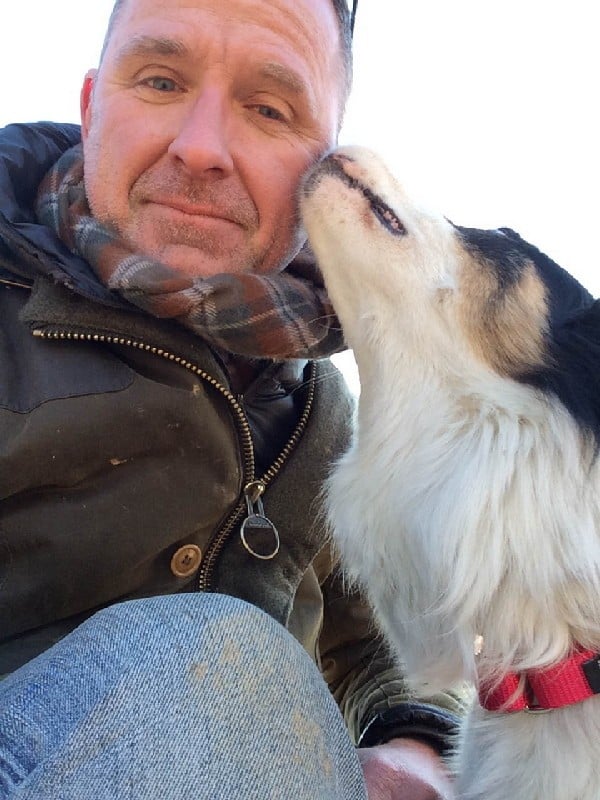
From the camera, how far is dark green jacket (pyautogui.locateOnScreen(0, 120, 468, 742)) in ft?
4.14

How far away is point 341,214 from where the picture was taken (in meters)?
1.29

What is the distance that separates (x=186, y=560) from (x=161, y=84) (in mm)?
971

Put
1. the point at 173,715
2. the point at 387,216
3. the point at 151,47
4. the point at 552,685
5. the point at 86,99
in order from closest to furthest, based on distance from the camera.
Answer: the point at 173,715 → the point at 552,685 → the point at 387,216 → the point at 151,47 → the point at 86,99

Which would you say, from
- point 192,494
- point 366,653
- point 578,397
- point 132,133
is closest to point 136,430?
point 192,494

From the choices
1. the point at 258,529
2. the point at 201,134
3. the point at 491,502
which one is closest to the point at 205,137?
the point at 201,134

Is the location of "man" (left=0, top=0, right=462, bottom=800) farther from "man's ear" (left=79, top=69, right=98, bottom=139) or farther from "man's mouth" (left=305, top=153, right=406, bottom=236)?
"man's mouth" (left=305, top=153, right=406, bottom=236)

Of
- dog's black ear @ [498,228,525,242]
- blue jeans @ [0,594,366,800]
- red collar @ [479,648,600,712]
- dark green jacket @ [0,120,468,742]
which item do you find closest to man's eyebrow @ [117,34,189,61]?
dark green jacket @ [0,120,468,742]

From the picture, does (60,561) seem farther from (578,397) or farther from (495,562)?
(578,397)

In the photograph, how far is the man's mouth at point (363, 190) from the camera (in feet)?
4.27

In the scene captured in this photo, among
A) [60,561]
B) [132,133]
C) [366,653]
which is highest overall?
[132,133]

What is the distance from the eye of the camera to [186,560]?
1.40m

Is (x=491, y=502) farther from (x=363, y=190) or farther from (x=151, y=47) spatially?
(x=151, y=47)

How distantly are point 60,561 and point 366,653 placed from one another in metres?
0.87

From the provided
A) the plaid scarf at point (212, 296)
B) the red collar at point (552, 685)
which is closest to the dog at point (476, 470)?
the red collar at point (552, 685)
